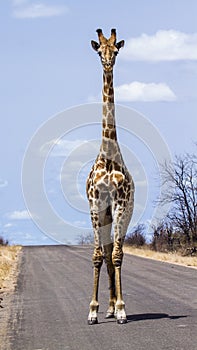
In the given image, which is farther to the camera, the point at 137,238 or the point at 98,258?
the point at 137,238

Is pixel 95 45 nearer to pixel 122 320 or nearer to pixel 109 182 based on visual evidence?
pixel 109 182

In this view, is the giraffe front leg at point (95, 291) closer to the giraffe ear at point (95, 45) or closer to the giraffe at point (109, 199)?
the giraffe at point (109, 199)

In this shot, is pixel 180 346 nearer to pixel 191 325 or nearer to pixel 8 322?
pixel 191 325

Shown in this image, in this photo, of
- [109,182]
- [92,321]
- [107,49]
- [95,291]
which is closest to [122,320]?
[92,321]

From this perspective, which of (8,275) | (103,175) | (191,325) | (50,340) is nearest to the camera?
(50,340)

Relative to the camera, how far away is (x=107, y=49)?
1342cm

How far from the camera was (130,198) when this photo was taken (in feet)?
44.1

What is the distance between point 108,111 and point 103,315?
3249 mm

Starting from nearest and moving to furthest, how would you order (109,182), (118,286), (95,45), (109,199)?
(118,286)
(109,182)
(109,199)
(95,45)

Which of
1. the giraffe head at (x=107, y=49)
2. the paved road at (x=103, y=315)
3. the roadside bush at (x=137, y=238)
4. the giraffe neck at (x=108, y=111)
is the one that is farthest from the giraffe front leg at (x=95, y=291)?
the roadside bush at (x=137, y=238)

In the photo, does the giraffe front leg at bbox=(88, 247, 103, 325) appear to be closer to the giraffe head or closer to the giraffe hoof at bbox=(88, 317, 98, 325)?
the giraffe hoof at bbox=(88, 317, 98, 325)

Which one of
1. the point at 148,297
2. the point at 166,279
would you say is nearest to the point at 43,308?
the point at 148,297

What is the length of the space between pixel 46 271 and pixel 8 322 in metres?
13.3

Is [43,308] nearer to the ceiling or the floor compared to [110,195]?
nearer to the floor
